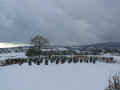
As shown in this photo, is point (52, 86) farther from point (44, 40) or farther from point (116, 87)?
point (44, 40)

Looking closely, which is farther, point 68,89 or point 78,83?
point 78,83

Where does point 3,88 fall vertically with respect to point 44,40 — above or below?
below

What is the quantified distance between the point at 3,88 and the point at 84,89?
431 cm

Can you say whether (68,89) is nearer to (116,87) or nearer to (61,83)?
(61,83)

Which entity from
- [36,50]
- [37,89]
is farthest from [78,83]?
[36,50]

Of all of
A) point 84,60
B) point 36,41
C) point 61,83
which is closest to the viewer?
point 61,83

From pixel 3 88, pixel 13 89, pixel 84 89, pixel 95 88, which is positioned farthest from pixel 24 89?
pixel 95 88

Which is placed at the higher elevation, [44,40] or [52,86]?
[44,40]

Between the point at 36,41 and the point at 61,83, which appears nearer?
the point at 61,83

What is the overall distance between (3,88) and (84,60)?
19.2 m

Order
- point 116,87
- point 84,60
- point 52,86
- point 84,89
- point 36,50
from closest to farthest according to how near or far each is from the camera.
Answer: point 116,87, point 84,89, point 52,86, point 84,60, point 36,50

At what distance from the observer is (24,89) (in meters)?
8.10

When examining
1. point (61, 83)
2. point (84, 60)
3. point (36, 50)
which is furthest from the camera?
point (36, 50)

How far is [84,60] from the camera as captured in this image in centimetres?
2608
